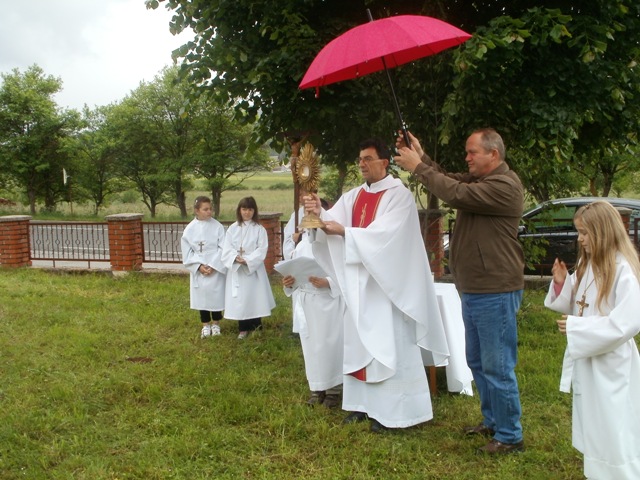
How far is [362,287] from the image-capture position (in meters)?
4.60

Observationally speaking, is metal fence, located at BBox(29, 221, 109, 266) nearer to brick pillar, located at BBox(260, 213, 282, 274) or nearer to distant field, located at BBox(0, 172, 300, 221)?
brick pillar, located at BBox(260, 213, 282, 274)

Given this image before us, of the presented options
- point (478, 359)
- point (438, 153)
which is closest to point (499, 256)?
A: point (478, 359)

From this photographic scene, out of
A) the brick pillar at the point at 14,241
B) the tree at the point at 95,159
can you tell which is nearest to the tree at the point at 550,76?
the brick pillar at the point at 14,241

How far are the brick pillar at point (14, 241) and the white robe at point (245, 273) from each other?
271 inches

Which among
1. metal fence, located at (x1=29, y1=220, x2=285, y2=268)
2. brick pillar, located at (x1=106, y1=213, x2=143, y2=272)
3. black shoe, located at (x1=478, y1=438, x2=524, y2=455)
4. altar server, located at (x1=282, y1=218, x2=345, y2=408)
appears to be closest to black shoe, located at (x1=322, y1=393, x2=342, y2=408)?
altar server, located at (x1=282, y1=218, x2=345, y2=408)

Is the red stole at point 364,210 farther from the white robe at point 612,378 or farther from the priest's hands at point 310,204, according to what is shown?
the white robe at point 612,378

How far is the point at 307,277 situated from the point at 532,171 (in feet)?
10.5

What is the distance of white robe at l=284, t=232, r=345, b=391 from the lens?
5320mm

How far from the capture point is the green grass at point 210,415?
13.5 feet

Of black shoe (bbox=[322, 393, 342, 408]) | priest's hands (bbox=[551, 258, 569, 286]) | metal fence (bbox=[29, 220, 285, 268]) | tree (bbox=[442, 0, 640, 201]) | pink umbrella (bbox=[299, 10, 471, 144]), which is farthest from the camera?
metal fence (bbox=[29, 220, 285, 268])

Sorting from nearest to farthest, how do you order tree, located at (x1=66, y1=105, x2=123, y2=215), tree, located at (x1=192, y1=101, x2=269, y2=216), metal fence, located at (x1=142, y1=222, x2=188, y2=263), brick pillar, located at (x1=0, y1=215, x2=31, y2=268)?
metal fence, located at (x1=142, y1=222, x2=188, y2=263) → brick pillar, located at (x1=0, y1=215, x2=31, y2=268) → tree, located at (x1=192, y1=101, x2=269, y2=216) → tree, located at (x1=66, y1=105, x2=123, y2=215)

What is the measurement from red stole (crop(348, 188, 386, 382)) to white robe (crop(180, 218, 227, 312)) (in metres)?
3.40

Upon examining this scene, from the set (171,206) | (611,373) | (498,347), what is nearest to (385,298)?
(498,347)

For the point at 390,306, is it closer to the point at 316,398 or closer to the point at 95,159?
the point at 316,398
